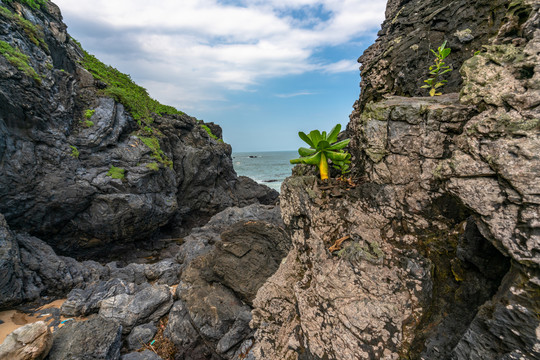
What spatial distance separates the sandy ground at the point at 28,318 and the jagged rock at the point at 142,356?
3.03 m

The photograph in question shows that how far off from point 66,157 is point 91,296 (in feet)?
23.1

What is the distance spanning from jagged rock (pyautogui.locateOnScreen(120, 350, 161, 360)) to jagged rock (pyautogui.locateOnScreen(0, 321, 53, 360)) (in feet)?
4.95

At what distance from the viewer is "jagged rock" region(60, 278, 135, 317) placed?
7.16 m

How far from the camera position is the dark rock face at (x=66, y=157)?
31.8ft

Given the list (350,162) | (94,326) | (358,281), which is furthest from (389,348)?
(94,326)

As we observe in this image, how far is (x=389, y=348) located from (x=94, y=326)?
21.1ft

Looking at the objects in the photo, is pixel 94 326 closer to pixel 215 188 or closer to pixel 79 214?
pixel 79 214

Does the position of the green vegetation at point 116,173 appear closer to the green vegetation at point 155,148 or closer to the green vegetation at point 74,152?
the green vegetation at point 74,152

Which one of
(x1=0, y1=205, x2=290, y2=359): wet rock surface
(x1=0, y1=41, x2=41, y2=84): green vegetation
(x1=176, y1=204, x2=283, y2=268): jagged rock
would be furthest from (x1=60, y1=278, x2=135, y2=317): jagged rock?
(x1=0, y1=41, x2=41, y2=84): green vegetation

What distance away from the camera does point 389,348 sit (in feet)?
7.32

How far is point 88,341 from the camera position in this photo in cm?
525

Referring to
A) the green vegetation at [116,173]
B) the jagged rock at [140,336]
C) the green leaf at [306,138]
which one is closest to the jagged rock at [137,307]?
the jagged rock at [140,336]

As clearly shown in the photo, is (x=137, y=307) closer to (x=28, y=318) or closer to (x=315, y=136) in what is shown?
(x=28, y=318)

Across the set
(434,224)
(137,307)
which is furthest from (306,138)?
(137,307)
